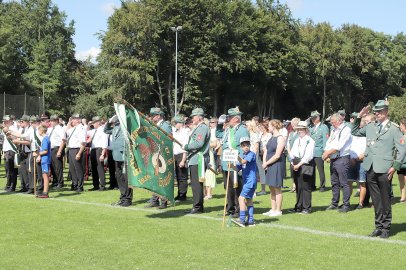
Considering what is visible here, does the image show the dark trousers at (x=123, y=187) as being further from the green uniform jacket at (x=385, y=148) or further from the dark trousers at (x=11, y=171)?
the green uniform jacket at (x=385, y=148)

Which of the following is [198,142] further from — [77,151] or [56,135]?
[56,135]

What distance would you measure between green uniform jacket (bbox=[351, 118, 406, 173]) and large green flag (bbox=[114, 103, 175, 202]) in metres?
4.54

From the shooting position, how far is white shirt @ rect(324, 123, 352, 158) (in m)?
12.4

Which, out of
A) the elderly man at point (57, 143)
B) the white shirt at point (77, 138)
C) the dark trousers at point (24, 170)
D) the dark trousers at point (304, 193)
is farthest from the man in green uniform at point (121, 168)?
the dark trousers at point (304, 193)

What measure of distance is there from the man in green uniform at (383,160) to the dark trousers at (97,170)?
30.6 ft

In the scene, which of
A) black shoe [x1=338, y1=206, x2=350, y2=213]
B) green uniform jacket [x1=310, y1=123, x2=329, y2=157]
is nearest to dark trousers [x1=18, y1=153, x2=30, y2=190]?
green uniform jacket [x1=310, y1=123, x2=329, y2=157]

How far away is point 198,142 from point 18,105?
79.7 ft

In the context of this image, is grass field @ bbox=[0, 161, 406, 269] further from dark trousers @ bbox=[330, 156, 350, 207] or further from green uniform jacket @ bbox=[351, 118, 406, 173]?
green uniform jacket @ bbox=[351, 118, 406, 173]

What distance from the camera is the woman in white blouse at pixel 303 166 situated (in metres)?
12.4

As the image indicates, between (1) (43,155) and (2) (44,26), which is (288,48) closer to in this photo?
(2) (44,26)

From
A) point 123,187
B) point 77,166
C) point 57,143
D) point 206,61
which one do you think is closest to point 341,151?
point 123,187

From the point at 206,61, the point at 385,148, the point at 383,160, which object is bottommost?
the point at 383,160

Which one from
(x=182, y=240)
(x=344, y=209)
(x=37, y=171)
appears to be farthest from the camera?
(x=37, y=171)

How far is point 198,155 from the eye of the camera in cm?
1228
